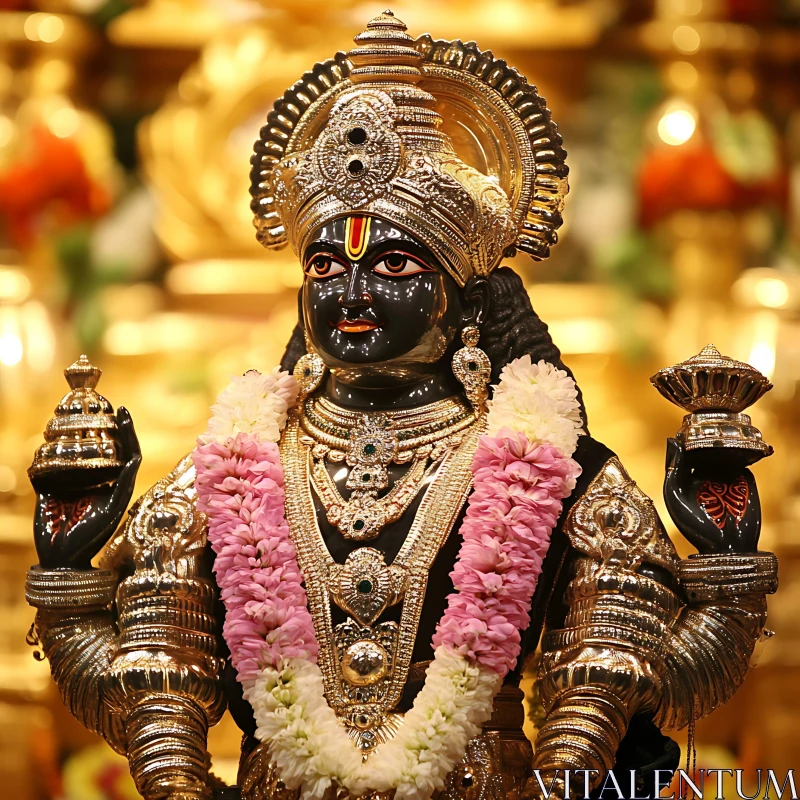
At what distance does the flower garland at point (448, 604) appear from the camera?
3.22m

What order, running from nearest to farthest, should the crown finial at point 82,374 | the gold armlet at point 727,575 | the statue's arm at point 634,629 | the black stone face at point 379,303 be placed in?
the statue's arm at point 634,629 < the gold armlet at point 727,575 < the black stone face at point 379,303 < the crown finial at point 82,374

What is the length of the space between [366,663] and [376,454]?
1.36ft

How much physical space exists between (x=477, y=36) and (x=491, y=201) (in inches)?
116

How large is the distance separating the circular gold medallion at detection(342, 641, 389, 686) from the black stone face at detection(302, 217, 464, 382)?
0.53 meters

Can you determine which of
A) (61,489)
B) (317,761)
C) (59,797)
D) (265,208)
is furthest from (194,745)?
(59,797)

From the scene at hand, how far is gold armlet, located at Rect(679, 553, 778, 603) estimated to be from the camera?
3.30m

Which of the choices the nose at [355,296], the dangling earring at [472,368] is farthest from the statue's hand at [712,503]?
the nose at [355,296]

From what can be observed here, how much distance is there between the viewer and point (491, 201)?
11.4ft

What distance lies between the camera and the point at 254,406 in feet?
11.6

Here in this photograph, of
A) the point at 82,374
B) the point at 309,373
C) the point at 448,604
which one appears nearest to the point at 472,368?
the point at 309,373

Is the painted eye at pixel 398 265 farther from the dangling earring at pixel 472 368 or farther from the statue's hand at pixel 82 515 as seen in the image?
the statue's hand at pixel 82 515

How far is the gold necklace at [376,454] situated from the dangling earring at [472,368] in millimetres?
45

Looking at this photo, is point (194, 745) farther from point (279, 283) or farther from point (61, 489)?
point (279, 283)

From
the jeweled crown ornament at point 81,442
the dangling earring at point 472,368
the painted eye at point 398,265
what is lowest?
the jeweled crown ornament at point 81,442
